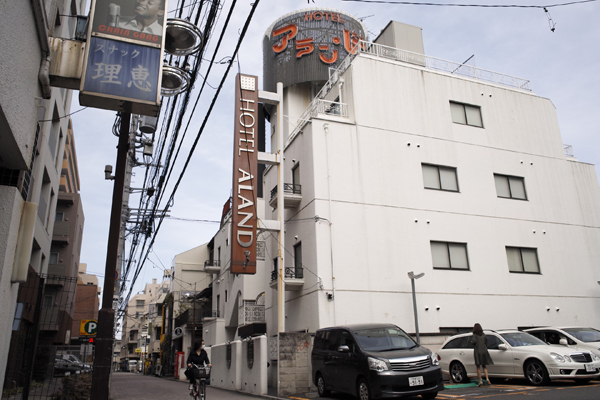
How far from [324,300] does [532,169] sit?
41.6 ft

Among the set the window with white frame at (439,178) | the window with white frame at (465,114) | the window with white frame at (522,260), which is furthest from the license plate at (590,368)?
the window with white frame at (465,114)

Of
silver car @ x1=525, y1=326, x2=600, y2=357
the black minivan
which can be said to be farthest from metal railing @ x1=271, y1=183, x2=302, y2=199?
silver car @ x1=525, y1=326, x2=600, y2=357

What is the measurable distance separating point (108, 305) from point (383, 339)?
21.3 feet

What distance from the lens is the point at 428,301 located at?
1814 centimetres

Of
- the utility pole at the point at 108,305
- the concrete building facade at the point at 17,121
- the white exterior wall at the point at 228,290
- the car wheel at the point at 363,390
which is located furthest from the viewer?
the white exterior wall at the point at 228,290

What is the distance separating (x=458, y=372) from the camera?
46.6ft

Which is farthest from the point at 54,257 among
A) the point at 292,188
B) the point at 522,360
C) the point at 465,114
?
the point at 522,360

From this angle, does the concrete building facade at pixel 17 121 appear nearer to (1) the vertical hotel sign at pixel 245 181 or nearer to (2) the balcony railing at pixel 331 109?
(1) the vertical hotel sign at pixel 245 181

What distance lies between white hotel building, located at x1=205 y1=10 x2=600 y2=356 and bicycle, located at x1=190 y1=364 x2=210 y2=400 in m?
6.00

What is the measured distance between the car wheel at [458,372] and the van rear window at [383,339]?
11.3 feet

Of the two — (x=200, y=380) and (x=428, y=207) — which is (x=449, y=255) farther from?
(x=200, y=380)

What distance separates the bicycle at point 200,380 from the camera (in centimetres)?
1114

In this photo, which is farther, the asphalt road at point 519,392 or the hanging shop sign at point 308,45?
the hanging shop sign at point 308,45

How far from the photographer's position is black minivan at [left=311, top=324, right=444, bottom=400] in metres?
10.1
